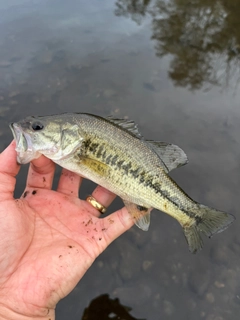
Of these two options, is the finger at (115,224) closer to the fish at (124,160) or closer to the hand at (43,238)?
the hand at (43,238)

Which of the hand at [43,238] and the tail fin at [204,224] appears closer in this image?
the hand at [43,238]

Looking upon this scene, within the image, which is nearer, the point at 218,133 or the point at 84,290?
the point at 84,290

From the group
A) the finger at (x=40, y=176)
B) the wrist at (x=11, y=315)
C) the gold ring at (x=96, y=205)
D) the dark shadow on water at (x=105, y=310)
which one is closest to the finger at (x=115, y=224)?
the gold ring at (x=96, y=205)

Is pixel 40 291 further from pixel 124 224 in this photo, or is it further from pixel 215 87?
pixel 215 87

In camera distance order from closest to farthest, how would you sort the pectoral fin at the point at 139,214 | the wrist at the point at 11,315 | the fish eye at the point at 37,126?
1. the wrist at the point at 11,315
2. the fish eye at the point at 37,126
3. the pectoral fin at the point at 139,214

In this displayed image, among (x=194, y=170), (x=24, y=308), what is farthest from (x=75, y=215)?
(x=194, y=170)

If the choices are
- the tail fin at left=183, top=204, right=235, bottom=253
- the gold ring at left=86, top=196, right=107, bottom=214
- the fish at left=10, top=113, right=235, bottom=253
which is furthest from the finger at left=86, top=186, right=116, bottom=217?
the tail fin at left=183, top=204, right=235, bottom=253

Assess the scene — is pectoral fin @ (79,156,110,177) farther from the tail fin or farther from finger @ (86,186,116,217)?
the tail fin
